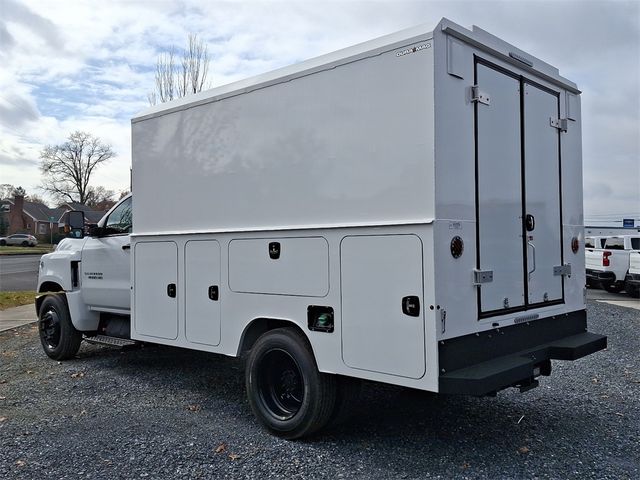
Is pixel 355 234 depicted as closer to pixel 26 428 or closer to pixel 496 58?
pixel 496 58

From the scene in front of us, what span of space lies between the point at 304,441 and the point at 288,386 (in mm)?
460

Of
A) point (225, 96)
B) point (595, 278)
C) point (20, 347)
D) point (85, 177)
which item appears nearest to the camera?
point (225, 96)

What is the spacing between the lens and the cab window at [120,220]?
688 centimetres

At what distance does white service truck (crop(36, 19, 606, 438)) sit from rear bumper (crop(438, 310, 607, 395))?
0.02m

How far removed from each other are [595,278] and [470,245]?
1540cm

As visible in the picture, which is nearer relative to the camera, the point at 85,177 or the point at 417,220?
the point at 417,220

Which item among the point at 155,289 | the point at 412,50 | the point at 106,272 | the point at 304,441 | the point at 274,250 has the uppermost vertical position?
the point at 412,50

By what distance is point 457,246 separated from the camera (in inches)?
156

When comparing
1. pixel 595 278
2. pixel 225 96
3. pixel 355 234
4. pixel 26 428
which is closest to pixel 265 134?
pixel 225 96

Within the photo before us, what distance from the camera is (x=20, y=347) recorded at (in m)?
9.05

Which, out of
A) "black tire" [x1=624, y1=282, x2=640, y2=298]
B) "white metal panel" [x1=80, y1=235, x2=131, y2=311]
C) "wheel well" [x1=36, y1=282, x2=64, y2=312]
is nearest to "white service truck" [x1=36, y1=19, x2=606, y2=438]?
"white metal panel" [x1=80, y1=235, x2=131, y2=311]

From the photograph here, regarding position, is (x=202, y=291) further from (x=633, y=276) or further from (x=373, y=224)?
(x=633, y=276)

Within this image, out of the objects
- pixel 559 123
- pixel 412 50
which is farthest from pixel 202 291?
pixel 559 123

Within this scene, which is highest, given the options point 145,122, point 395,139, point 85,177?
point 85,177
